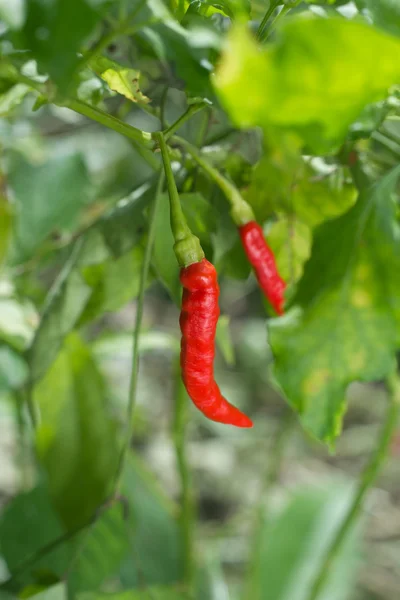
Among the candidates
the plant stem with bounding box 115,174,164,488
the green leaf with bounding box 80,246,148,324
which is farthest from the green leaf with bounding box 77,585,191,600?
the green leaf with bounding box 80,246,148,324

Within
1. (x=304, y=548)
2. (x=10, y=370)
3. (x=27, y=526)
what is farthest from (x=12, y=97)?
(x=304, y=548)

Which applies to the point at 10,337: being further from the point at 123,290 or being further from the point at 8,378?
the point at 123,290

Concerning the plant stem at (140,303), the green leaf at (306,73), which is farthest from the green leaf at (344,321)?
the green leaf at (306,73)

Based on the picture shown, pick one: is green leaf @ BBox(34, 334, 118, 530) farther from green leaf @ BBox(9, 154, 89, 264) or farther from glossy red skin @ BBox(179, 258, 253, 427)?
glossy red skin @ BBox(179, 258, 253, 427)

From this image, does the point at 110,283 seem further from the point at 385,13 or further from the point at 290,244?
the point at 385,13

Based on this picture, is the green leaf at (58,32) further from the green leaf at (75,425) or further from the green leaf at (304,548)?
the green leaf at (304,548)

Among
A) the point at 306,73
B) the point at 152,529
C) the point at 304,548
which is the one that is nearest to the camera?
the point at 306,73
